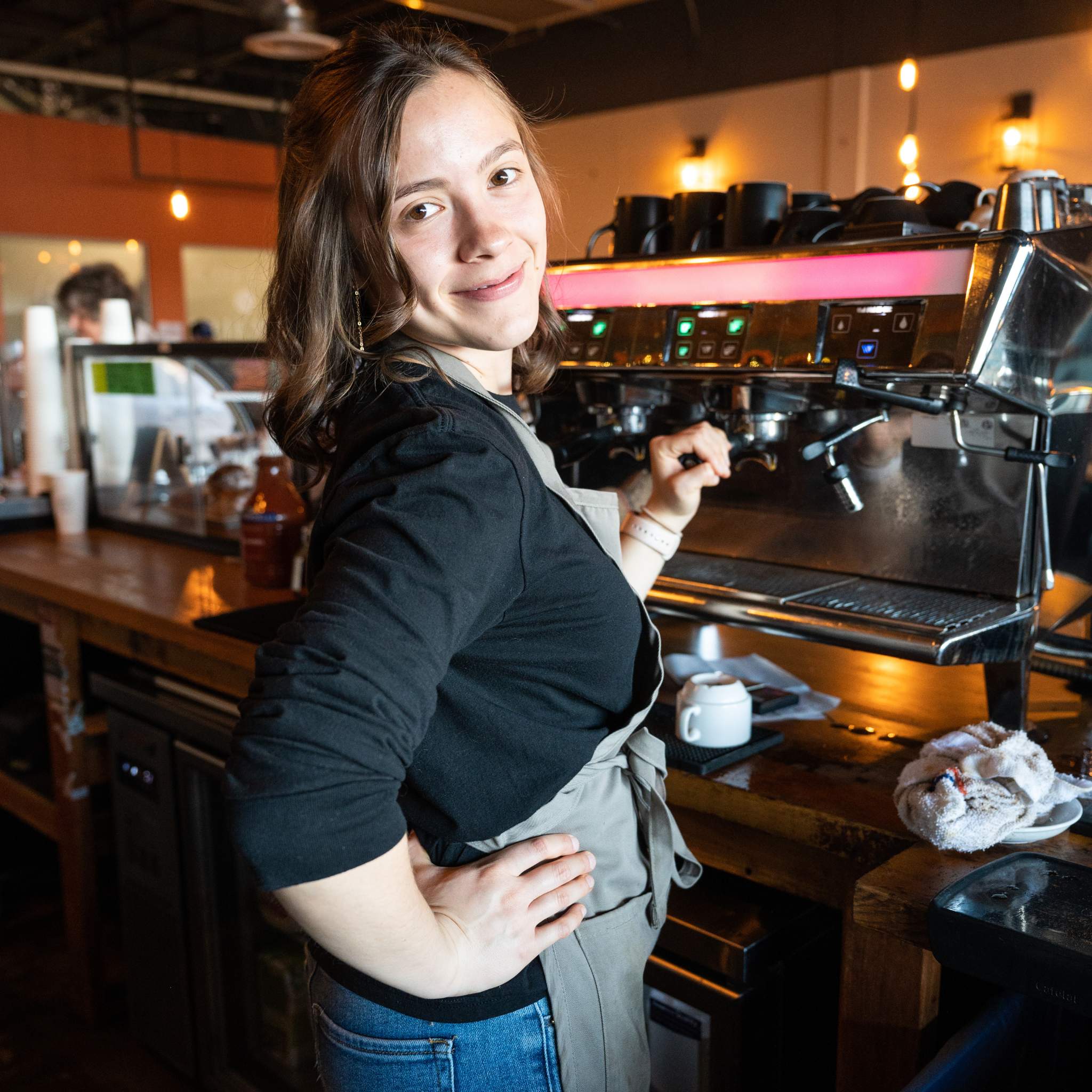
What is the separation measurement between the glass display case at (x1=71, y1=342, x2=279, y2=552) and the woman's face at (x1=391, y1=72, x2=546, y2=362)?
65.7 inches

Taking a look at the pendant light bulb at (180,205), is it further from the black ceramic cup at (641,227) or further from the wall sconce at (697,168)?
the wall sconce at (697,168)

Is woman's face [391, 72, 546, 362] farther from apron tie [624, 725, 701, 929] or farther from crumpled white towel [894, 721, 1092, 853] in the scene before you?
crumpled white towel [894, 721, 1092, 853]

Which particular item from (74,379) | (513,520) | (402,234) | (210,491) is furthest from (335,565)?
(74,379)

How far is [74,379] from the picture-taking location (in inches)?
122

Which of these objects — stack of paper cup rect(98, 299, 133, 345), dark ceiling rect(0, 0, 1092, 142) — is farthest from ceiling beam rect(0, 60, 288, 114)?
stack of paper cup rect(98, 299, 133, 345)

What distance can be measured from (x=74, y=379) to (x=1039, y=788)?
2.83 metres

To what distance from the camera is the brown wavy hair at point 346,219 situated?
0.86m

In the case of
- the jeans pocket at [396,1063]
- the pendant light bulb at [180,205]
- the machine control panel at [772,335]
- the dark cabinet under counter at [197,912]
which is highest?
the pendant light bulb at [180,205]

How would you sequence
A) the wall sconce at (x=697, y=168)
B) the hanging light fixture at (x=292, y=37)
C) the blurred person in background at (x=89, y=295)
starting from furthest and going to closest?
the wall sconce at (x=697, y=168) < the hanging light fixture at (x=292, y=37) < the blurred person in background at (x=89, y=295)

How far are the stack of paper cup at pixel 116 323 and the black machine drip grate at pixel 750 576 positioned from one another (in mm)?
2063

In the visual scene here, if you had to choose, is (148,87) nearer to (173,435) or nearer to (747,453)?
(173,435)

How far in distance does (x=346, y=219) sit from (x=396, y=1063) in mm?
703

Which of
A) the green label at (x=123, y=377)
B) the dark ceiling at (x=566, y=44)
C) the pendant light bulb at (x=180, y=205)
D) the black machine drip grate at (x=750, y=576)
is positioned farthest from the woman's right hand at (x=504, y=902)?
the dark ceiling at (x=566, y=44)

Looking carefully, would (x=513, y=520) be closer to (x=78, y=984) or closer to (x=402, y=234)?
(x=402, y=234)
